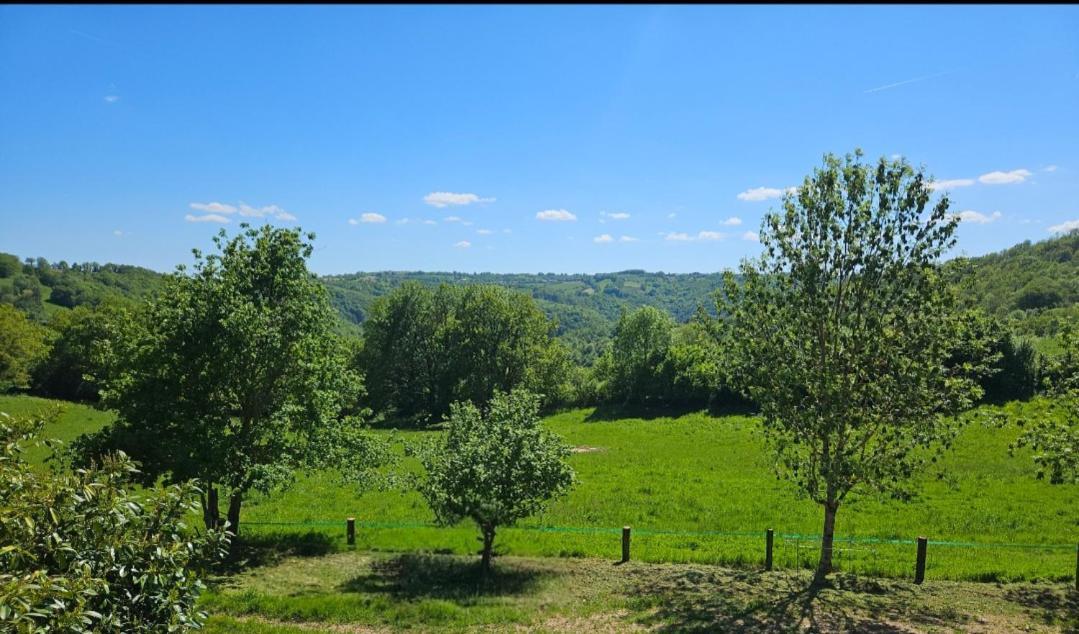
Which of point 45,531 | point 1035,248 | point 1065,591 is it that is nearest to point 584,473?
point 1065,591

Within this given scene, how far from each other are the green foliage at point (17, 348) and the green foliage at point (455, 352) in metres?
32.4

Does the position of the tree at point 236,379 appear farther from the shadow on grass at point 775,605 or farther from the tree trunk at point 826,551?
the tree trunk at point 826,551

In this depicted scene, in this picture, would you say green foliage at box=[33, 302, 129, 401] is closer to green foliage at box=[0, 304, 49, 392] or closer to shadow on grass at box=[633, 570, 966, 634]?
green foliage at box=[0, 304, 49, 392]

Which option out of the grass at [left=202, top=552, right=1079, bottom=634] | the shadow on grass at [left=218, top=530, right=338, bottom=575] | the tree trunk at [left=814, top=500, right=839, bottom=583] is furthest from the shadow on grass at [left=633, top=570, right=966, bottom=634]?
the shadow on grass at [left=218, top=530, right=338, bottom=575]

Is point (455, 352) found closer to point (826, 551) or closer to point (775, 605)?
point (826, 551)

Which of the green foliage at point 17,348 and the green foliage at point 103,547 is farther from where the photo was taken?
the green foliage at point 17,348

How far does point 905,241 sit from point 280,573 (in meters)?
17.6

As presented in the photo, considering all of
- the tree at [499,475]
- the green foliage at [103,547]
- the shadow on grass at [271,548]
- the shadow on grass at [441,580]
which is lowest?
the shadow on grass at [271,548]

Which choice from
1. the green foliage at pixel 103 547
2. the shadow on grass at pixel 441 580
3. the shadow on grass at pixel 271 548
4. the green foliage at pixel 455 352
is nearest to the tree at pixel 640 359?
the green foliage at pixel 455 352

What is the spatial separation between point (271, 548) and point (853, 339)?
56.3 ft

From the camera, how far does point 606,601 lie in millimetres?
13992

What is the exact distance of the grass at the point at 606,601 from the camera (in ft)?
41.3

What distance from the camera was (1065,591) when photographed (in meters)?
14.5

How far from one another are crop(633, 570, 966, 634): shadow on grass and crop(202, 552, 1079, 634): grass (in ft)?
0.08
